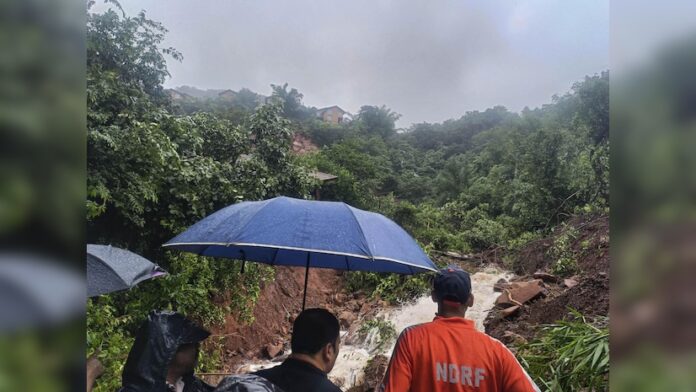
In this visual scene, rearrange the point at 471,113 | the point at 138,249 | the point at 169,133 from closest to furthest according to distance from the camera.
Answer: the point at 138,249 < the point at 169,133 < the point at 471,113

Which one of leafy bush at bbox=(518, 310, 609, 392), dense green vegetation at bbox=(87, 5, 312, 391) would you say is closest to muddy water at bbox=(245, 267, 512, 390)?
dense green vegetation at bbox=(87, 5, 312, 391)

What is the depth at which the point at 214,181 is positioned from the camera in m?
8.86

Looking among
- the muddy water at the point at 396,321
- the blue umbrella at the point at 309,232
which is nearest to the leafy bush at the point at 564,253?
the muddy water at the point at 396,321

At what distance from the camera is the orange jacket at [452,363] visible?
6.55 feet

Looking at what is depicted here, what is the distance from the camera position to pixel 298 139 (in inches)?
1268

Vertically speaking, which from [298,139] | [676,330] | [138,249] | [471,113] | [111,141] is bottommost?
[138,249]

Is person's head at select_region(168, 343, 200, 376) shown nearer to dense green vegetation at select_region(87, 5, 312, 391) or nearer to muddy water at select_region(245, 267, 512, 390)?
dense green vegetation at select_region(87, 5, 312, 391)

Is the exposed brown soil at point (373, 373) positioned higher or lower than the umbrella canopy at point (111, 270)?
lower

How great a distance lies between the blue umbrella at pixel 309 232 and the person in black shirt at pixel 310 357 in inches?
19.5

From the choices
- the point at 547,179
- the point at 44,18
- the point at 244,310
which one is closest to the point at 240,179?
the point at 244,310

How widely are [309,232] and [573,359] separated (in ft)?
11.4

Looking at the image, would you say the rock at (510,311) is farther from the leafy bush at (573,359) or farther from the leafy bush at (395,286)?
the leafy bush at (573,359)

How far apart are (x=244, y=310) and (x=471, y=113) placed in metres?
40.4

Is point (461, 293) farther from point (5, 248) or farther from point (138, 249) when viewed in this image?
point (138, 249)
